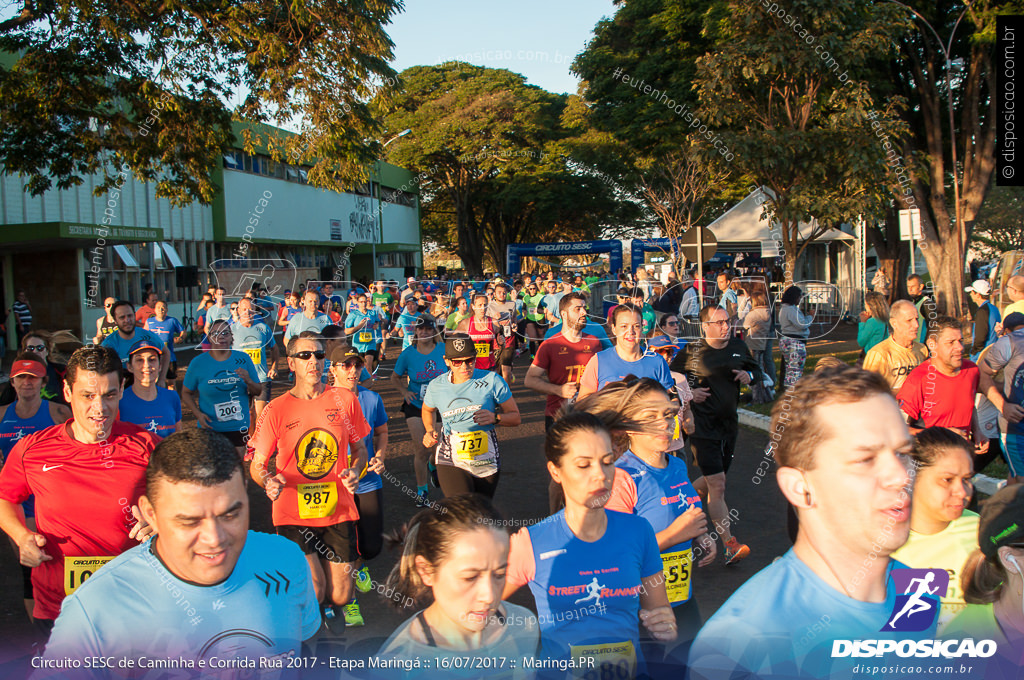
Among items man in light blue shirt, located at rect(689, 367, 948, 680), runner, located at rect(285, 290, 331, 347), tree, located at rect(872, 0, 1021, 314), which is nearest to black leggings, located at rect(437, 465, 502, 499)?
man in light blue shirt, located at rect(689, 367, 948, 680)

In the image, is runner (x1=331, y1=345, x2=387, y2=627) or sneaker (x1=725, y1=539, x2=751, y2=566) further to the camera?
sneaker (x1=725, y1=539, x2=751, y2=566)

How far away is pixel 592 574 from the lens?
2773 millimetres

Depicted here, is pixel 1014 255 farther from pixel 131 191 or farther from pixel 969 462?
pixel 131 191

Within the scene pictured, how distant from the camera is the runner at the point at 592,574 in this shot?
2.71 m

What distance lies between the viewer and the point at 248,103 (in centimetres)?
1370

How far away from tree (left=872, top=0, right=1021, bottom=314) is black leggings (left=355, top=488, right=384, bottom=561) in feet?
48.1

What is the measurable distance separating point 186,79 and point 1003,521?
14.0 metres

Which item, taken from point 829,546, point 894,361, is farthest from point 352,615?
point 894,361

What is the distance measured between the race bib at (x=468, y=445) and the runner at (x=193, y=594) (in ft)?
10.5

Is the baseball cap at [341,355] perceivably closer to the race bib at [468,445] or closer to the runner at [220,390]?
the race bib at [468,445]

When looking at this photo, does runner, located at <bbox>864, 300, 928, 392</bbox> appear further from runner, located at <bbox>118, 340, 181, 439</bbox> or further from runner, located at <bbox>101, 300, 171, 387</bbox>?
runner, located at <bbox>101, 300, 171, 387</bbox>

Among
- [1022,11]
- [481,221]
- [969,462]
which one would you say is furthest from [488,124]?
[969,462]

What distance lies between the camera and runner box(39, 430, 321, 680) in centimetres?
218

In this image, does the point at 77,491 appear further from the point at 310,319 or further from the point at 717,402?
the point at 310,319
